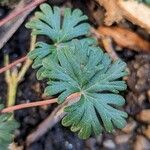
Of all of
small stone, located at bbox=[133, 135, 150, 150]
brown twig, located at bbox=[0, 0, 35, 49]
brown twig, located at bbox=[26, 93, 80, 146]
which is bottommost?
small stone, located at bbox=[133, 135, 150, 150]

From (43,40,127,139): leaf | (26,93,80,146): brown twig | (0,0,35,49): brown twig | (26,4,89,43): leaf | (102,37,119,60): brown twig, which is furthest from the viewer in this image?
(102,37,119,60): brown twig

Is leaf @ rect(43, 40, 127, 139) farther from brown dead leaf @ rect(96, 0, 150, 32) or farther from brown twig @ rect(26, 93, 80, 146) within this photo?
brown dead leaf @ rect(96, 0, 150, 32)

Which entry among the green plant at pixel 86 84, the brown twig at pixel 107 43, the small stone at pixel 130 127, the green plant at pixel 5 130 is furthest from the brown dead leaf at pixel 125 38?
the green plant at pixel 5 130

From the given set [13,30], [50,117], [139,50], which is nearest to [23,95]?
[50,117]

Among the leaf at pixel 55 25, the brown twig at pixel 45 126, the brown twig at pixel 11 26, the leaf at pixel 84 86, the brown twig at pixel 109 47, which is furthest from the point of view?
the brown twig at pixel 109 47

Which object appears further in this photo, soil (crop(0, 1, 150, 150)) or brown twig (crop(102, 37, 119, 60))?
brown twig (crop(102, 37, 119, 60))

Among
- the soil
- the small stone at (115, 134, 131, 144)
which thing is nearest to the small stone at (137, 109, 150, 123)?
the soil

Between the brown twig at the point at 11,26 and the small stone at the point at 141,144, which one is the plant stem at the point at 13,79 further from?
the small stone at the point at 141,144
